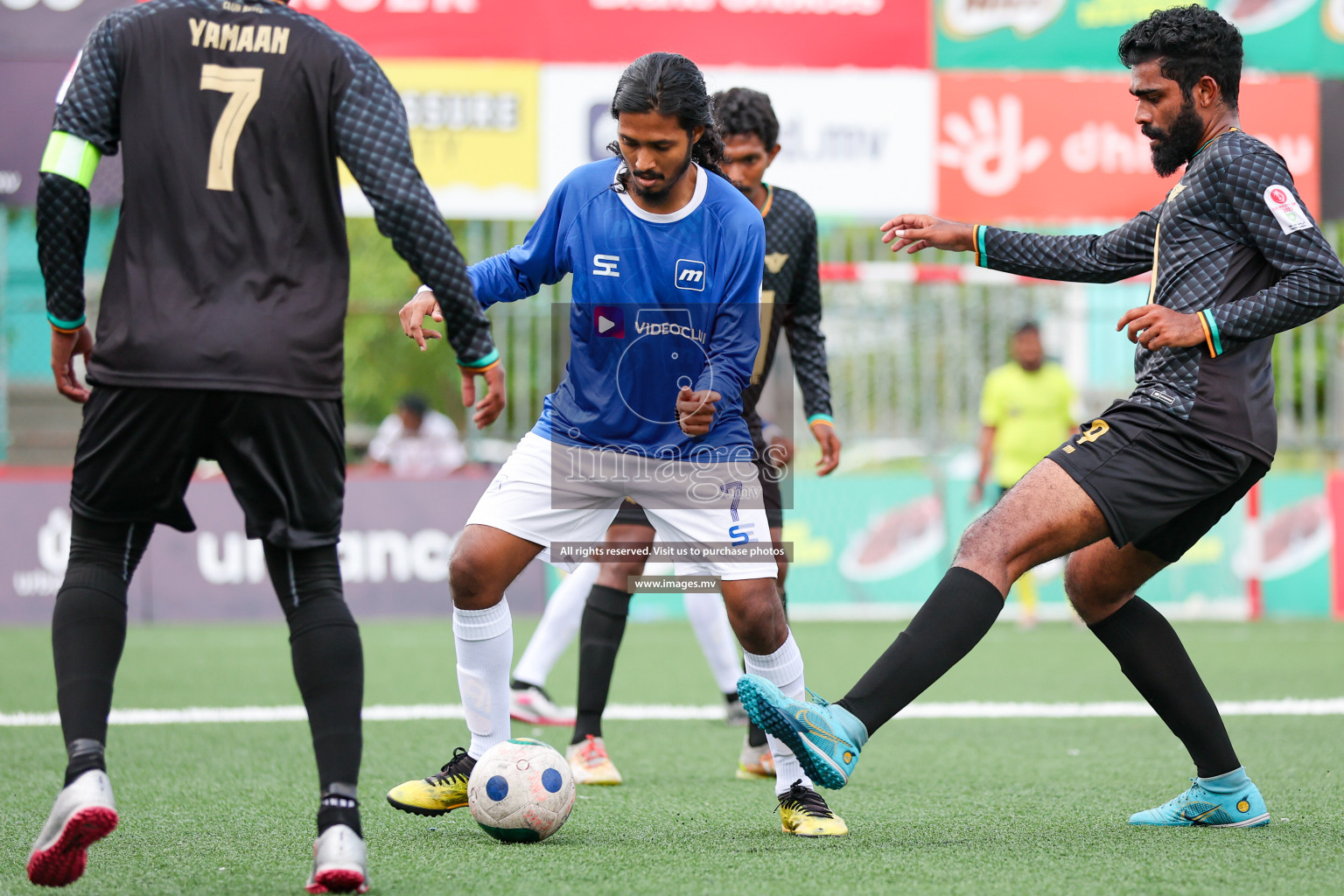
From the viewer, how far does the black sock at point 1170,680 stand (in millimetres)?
4086

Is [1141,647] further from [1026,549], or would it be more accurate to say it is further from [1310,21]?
[1310,21]

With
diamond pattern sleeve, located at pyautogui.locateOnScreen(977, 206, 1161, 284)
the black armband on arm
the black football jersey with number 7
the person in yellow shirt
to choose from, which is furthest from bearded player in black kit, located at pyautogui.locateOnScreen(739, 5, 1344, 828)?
the person in yellow shirt

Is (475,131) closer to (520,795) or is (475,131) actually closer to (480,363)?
(520,795)

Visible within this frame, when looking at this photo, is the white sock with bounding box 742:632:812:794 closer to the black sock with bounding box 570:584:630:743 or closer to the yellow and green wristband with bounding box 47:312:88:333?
the black sock with bounding box 570:584:630:743

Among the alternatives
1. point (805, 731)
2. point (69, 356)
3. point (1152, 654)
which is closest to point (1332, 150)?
point (1152, 654)

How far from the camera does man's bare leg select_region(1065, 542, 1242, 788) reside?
407 centimetres

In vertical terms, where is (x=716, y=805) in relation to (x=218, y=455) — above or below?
below

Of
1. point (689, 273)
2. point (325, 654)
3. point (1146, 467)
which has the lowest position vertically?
point (325, 654)

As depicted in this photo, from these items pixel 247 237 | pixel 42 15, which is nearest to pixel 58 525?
pixel 42 15

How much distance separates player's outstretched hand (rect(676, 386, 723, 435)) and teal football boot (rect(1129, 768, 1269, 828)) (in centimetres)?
172

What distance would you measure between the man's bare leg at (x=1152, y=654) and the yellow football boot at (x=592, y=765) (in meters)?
1.77

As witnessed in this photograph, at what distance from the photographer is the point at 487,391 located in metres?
3.35

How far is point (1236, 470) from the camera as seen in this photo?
3717mm

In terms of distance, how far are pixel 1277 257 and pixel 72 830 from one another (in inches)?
124
